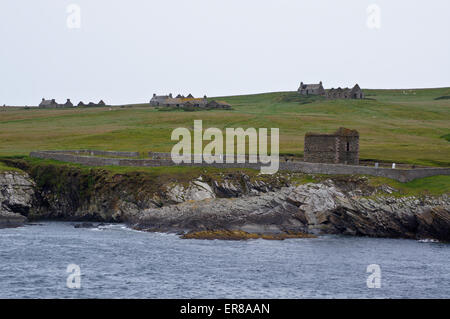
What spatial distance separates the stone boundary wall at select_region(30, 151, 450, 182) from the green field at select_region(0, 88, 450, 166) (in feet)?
26.2

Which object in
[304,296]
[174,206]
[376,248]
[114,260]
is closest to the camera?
[304,296]

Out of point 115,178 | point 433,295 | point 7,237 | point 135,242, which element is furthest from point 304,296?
point 115,178

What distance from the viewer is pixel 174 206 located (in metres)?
75.4

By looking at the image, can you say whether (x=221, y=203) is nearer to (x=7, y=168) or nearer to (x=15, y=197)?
(x=15, y=197)

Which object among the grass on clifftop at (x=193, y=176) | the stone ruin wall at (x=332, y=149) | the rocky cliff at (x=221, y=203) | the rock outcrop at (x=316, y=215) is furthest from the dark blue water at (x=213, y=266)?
the stone ruin wall at (x=332, y=149)

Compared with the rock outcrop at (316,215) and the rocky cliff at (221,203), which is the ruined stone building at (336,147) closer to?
the rocky cliff at (221,203)

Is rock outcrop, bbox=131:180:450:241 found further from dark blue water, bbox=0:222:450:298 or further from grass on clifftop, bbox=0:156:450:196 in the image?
grass on clifftop, bbox=0:156:450:196

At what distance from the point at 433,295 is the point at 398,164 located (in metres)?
36.7

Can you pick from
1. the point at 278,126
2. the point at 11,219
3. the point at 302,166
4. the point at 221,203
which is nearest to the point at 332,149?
the point at 302,166

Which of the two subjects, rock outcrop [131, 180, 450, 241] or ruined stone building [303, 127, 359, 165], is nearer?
rock outcrop [131, 180, 450, 241]

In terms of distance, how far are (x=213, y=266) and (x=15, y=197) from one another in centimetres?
3689

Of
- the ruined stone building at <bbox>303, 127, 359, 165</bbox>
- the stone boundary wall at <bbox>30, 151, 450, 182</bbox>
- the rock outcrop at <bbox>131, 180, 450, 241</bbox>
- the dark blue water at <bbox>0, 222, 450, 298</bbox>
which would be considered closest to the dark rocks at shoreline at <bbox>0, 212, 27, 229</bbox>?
the dark blue water at <bbox>0, 222, 450, 298</bbox>

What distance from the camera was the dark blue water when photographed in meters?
49.3
